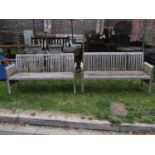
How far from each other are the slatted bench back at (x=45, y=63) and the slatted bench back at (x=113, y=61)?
0.47 meters

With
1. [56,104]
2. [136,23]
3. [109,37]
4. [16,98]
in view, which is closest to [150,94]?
[56,104]

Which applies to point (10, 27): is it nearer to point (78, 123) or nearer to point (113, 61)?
point (113, 61)

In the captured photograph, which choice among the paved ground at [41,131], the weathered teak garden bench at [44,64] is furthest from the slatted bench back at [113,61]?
the paved ground at [41,131]

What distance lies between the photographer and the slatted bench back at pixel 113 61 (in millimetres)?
6066

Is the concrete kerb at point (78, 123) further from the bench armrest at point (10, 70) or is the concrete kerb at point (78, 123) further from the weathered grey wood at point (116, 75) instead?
the weathered grey wood at point (116, 75)

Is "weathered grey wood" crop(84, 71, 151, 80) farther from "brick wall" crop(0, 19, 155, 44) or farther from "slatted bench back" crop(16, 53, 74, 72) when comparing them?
"brick wall" crop(0, 19, 155, 44)

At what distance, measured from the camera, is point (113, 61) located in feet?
20.1

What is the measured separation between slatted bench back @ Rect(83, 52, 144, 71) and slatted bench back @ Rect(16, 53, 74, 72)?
1.55 feet

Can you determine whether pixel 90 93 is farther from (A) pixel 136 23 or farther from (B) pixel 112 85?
(A) pixel 136 23

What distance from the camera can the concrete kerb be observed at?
3920mm

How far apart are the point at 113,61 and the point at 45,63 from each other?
1.77 metres

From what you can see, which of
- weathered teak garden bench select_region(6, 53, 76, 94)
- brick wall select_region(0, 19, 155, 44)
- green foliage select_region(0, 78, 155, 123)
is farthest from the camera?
brick wall select_region(0, 19, 155, 44)

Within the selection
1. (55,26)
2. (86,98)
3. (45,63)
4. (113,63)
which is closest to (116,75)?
(113,63)

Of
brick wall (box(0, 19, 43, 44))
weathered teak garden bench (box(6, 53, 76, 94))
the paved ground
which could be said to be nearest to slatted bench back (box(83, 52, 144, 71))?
weathered teak garden bench (box(6, 53, 76, 94))
